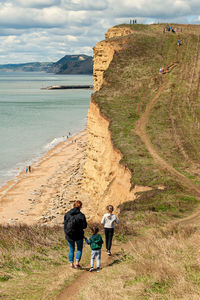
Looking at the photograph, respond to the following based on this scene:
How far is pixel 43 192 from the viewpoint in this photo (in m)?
39.3

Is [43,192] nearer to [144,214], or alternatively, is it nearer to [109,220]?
[144,214]

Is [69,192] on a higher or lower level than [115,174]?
lower

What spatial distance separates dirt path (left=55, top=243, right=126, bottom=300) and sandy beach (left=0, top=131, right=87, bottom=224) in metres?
16.8

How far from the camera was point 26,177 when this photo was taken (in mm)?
45562

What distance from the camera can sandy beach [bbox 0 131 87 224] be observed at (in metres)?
30.9

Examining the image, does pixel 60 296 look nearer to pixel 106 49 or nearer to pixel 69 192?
pixel 69 192

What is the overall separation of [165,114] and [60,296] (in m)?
26.1

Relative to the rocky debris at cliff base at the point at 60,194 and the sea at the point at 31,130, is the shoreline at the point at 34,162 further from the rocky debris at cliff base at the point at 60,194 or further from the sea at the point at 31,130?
the rocky debris at cliff base at the point at 60,194

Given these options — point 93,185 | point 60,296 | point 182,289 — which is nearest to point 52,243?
point 60,296

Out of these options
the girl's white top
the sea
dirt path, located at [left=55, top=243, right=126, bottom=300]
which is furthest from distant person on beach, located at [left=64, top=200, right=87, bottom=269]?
the sea

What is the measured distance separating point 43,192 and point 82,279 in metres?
30.7

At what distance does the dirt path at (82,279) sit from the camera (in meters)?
8.21

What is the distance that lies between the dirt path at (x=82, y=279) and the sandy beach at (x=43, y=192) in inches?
661

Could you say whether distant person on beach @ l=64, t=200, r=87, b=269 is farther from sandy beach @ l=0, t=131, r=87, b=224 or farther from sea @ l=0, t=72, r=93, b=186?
sea @ l=0, t=72, r=93, b=186
